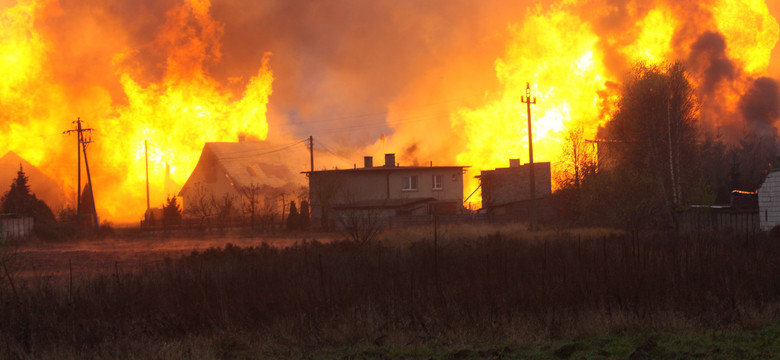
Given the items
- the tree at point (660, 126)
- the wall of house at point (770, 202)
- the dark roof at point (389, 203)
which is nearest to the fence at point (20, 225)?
the dark roof at point (389, 203)

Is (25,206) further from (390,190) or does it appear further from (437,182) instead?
(437,182)

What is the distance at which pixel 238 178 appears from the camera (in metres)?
77.4

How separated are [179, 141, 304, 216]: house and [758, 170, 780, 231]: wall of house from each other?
49.3 metres

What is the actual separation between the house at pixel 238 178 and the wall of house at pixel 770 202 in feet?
162

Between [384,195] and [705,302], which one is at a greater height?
[384,195]

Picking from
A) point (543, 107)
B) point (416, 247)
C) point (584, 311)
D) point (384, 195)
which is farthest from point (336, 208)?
point (584, 311)

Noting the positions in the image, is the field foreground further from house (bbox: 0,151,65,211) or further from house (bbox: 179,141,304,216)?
house (bbox: 0,151,65,211)

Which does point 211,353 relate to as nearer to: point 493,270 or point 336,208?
point 493,270

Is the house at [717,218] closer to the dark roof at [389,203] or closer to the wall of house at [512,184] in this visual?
the wall of house at [512,184]

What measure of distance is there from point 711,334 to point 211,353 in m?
8.64

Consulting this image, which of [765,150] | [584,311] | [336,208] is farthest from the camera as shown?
[765,150]

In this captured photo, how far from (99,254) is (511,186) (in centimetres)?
3527

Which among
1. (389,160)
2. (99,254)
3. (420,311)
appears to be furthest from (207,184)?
(420,311)

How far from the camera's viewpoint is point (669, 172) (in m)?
42.1
